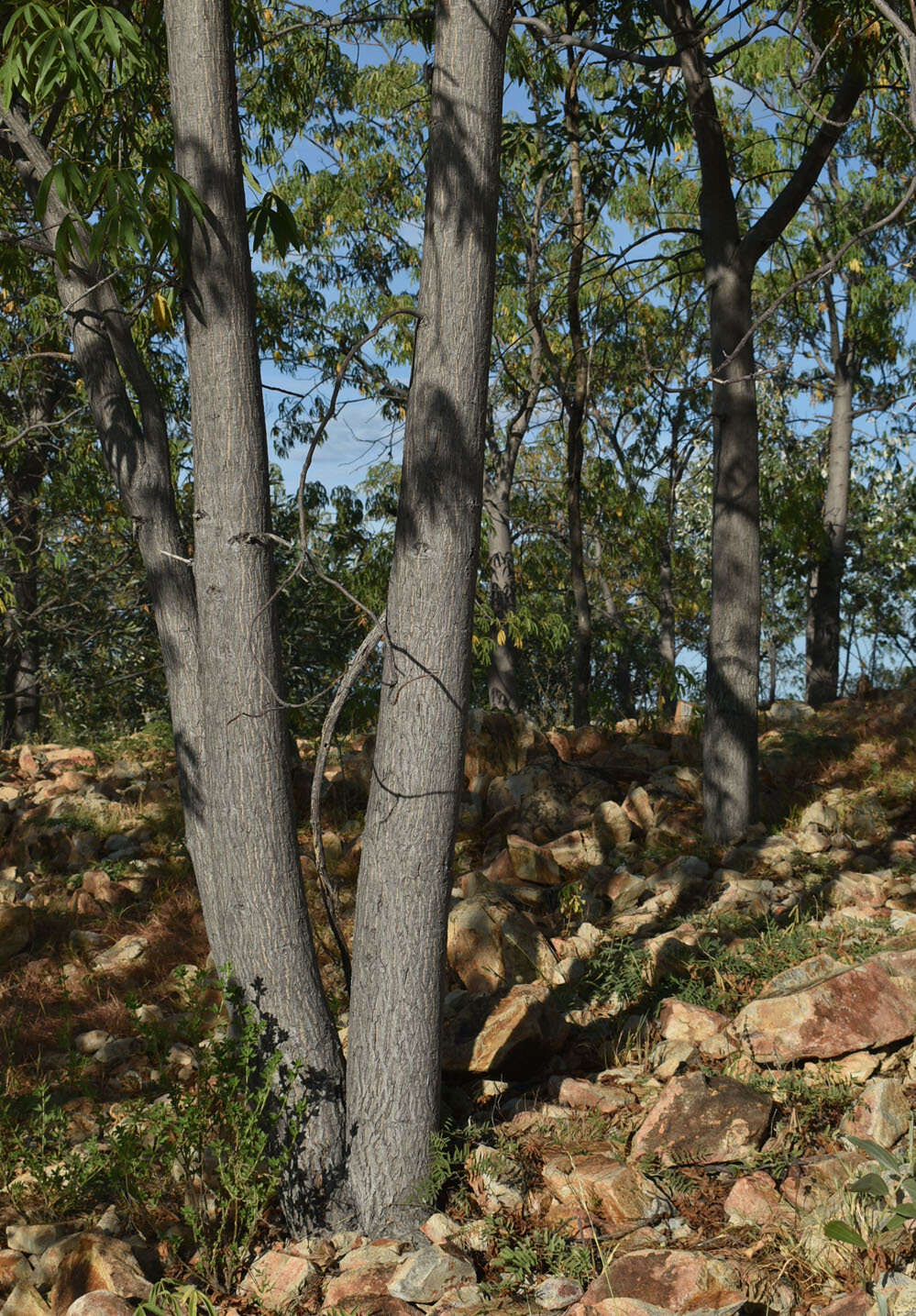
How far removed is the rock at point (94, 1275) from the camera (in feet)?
9.34

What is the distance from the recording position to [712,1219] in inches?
119

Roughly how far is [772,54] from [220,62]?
27.8ft

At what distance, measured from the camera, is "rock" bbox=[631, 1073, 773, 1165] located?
10.7 ft

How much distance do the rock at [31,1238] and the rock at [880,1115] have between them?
7.41ft

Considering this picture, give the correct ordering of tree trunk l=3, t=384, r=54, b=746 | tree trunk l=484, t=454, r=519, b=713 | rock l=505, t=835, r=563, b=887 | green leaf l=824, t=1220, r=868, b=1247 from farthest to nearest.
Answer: tree trunk l=484, t=454, r=519, b=713 → tree trunk l=3, t=384, r=54, b=746 → rock l=505, t=835, r=563, b=887 → green leaf l=824, t=1220, r=868, b=1247

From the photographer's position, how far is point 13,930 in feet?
17.5

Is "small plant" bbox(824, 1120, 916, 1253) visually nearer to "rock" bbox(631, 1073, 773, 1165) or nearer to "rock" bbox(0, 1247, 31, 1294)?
"rock" bbox(631, 1073, 773, 1165)

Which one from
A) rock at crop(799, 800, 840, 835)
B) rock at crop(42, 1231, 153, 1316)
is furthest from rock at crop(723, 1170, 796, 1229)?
rock at crop(799, 800, 840, 835)

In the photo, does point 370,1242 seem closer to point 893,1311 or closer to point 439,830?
point 439,830

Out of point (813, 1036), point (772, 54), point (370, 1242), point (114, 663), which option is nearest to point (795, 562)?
point (772, 54)

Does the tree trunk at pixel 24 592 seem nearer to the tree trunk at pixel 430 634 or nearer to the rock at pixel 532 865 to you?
the rock at pixel 532 865

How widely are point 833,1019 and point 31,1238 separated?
2.49 m

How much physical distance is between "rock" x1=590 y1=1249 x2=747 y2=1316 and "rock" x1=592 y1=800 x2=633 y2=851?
130 inches

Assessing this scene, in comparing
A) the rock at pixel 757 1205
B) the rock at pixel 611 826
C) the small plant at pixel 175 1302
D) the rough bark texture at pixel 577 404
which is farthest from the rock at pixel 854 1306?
the rough bark texture at pixel 577 404
